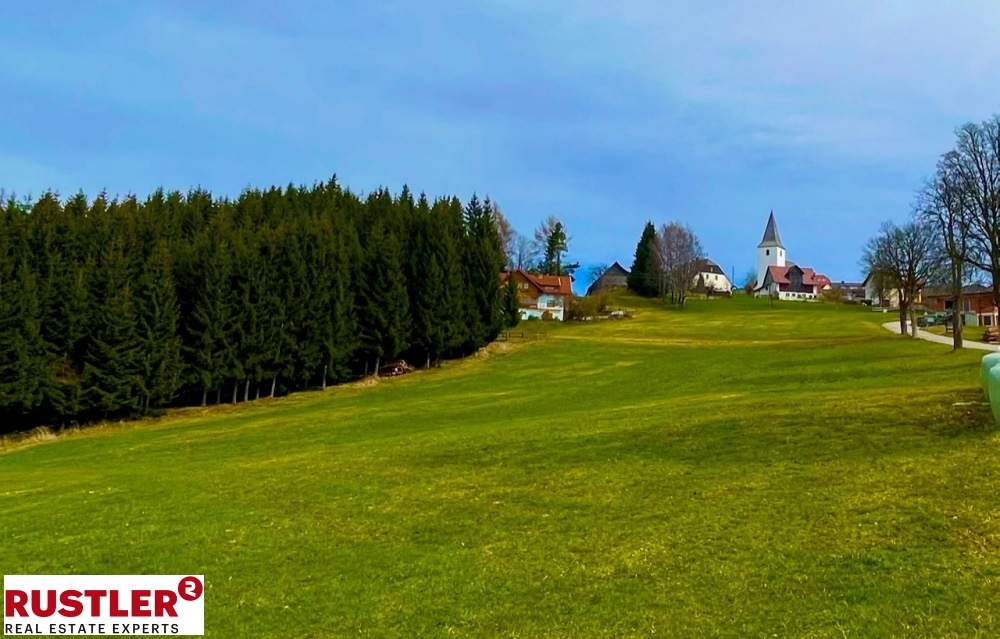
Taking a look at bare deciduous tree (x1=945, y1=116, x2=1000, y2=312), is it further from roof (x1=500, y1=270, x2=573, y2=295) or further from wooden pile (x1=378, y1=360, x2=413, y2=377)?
roof (x1=500, y1=270, x2=573, y2=295)

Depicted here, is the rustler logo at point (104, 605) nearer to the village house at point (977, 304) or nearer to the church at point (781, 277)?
the village house at point (977, 304)

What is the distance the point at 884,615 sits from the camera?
6805 millimetres

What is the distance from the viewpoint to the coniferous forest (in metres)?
41.1

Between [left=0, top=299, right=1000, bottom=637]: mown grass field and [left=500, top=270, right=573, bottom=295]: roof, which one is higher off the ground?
[left=500, top=270, right=573, bottom=295]: roof

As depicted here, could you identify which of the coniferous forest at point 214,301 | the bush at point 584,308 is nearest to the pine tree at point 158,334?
the coniferous forest at point 214,301

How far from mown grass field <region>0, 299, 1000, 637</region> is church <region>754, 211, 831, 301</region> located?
445 ft

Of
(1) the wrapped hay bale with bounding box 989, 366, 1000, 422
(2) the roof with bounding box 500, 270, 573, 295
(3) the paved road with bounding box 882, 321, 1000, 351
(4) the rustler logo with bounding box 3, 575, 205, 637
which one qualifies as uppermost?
(2) the roof with bounding box 500, 270, 573, 295

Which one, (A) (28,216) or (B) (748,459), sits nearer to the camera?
(B) (748,459)

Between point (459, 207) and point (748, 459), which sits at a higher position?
point (459, 207)

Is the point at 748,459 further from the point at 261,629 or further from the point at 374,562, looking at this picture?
the point at 261,629

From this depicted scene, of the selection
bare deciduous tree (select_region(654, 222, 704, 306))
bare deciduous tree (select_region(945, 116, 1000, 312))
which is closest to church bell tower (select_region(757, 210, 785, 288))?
bare deciduous tree (select_region(654, 222, 704, 306))

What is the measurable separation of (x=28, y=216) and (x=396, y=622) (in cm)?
5134

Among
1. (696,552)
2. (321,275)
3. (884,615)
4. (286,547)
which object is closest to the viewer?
(884,615)

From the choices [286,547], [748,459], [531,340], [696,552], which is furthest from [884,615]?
[531,340]
